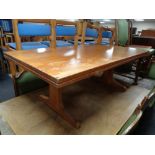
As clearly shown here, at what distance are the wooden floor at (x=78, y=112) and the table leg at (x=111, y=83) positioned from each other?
9 centimetres

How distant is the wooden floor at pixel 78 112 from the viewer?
1.04 m

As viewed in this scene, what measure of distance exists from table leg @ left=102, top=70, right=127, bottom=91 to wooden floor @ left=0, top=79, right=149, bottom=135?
9cm

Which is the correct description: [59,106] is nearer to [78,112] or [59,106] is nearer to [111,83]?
[78,112]

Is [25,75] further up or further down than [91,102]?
further up

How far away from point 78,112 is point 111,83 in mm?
735

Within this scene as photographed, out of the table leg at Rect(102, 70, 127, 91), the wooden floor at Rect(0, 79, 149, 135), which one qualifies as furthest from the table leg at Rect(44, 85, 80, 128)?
the table leg at Rect(102, 70, 127, 91)

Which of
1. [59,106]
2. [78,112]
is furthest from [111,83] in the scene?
[59,106]

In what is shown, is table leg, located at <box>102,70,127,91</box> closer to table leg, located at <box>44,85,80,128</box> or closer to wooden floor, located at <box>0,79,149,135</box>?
wooden floor, located at <box>0,79,149,135</box>

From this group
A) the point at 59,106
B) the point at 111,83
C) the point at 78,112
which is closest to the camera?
the point at 59,106

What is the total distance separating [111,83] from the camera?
5.87ft
